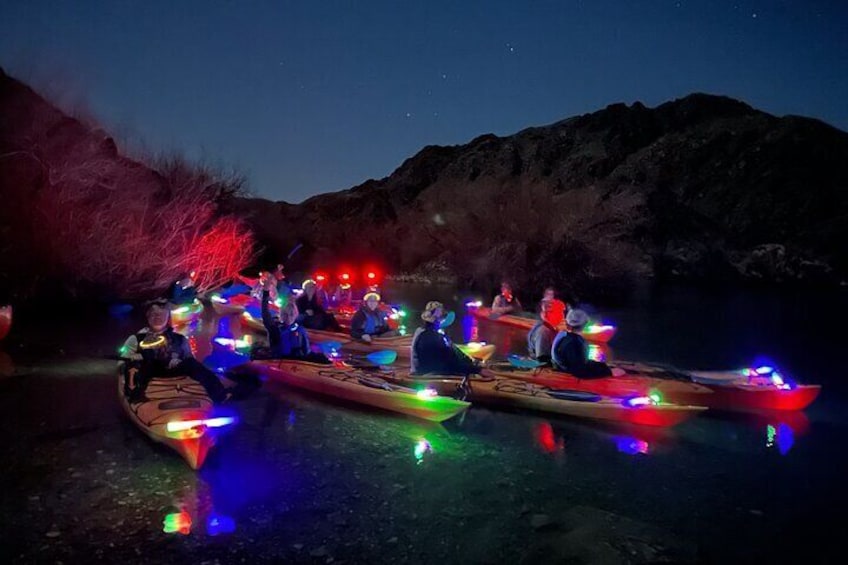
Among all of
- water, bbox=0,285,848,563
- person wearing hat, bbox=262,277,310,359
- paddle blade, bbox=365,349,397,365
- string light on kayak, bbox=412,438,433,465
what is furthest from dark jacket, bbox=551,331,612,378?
person wearing hat, bbox=262,277,310,359

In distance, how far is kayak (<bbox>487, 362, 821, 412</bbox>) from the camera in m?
9.79

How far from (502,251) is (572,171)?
57.8 meters

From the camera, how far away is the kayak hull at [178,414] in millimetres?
6980

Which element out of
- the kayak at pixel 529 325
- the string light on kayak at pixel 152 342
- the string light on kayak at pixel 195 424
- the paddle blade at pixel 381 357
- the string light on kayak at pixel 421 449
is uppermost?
the string light on kayak at pixel 152 342

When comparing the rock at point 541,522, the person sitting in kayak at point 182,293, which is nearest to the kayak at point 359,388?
the rock at point 541,522

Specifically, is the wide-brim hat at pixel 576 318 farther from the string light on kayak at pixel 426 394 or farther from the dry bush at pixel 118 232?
the dry bush at pixel 118 232

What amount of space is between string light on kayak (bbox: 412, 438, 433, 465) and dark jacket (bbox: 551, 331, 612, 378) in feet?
9.50

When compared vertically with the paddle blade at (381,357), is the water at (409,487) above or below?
below

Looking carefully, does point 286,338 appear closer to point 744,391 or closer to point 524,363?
point 524,363

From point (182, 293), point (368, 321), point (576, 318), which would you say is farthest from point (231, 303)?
point (576, 318)

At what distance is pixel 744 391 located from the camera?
398 inches

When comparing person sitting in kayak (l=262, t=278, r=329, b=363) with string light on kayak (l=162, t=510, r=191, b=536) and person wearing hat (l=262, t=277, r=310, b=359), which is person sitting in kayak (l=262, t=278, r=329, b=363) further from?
string light on kayak (l=162, t=510, r=191, b=536)

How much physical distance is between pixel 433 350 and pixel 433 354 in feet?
0.22

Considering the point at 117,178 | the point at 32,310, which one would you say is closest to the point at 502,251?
the point at 117,178
